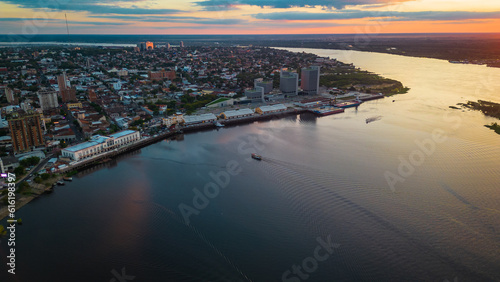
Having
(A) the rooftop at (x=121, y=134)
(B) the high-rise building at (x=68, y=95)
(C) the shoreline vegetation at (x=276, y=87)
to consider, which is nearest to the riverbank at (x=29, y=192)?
(C) the shoreline vegetation at (x=276, y=87)

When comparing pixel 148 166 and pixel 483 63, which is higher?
pixel 483 63

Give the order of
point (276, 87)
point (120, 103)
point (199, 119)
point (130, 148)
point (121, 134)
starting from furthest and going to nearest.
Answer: point (276, 87) < point (120, 103) < point (199, 119) < point (121, 134) < point (130, 148)

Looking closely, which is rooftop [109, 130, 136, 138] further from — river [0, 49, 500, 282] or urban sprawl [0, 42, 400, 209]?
river [0, 49, 500, 282]

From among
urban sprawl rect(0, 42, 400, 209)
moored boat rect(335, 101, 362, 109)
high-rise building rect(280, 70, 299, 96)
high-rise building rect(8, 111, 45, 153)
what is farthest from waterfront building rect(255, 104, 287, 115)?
high-rise building rect(8, 111, 45, 153)

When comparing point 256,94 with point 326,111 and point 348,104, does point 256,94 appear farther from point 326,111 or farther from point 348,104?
point 348,104

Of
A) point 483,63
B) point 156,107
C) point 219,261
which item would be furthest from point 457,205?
point 483,63

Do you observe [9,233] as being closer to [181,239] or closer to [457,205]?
[181,239]

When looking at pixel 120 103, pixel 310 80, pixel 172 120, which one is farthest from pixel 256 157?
pixel 310 80
